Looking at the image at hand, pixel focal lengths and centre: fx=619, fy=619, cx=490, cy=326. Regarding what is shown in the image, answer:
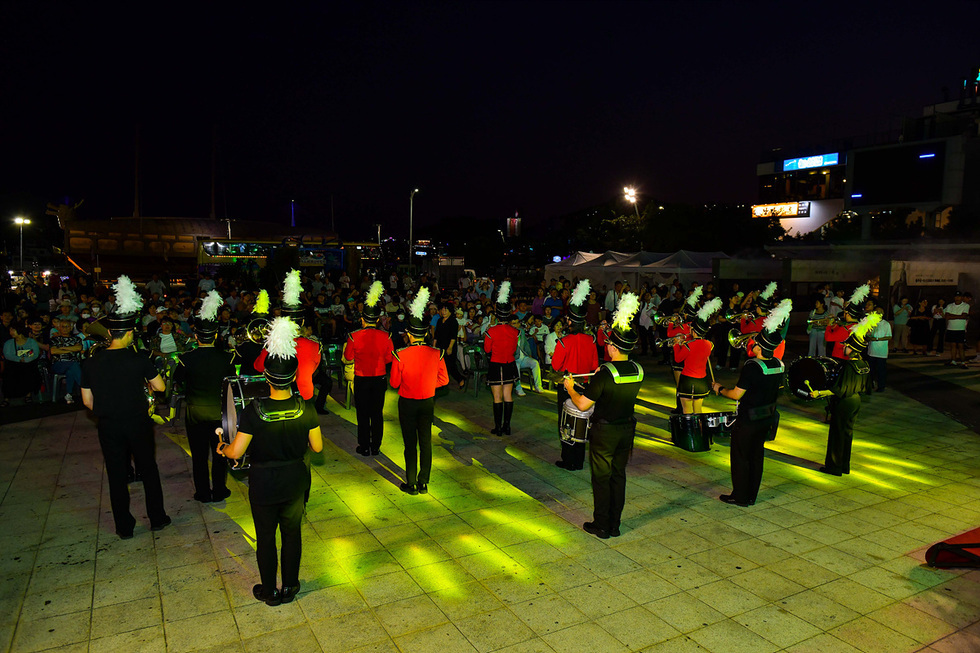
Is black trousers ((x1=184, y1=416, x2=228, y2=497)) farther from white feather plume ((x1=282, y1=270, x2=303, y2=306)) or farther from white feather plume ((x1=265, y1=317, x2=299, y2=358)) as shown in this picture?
white feather plume ((x1=282, y1=270, x2=303, y2=306))

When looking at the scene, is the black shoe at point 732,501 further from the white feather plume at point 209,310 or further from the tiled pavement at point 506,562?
the white feather plume at point 209,310

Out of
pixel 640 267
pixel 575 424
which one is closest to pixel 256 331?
pixel 575 424

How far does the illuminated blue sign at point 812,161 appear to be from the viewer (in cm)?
6663

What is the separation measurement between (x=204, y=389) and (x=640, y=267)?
18.3 metres

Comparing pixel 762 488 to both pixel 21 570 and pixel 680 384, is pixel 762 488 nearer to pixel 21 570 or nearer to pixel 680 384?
pixel 680 384

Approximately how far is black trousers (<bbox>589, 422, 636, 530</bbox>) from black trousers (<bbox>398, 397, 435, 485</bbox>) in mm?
1746

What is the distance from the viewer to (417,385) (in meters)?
6.24

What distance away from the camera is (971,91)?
3984cm

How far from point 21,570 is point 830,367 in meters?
8.14

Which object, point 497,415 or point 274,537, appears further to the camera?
point 497,415

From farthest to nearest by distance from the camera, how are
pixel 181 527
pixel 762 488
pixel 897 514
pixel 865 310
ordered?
1. pixel 865 310
2. pixel 762 488
3. pixel 897 514
4. pixel 181 527

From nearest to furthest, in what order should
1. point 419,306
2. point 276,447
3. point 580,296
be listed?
1. point 276,447
2. point 419,306
3. point 580,296

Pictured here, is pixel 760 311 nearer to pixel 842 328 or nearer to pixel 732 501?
pixel 842 328

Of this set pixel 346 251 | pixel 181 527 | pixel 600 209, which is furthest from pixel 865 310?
pixel 600 209
